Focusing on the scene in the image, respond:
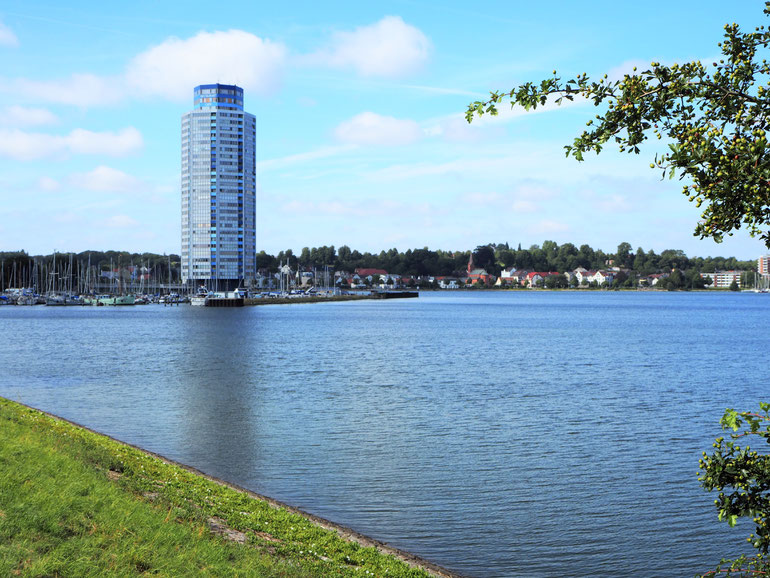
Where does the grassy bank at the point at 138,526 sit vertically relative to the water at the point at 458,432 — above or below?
above

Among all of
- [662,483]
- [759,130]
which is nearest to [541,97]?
[759,130]

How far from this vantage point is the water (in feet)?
63.3

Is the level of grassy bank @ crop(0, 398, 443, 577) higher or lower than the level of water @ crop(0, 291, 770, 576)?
higher

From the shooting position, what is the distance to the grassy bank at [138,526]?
1124cm

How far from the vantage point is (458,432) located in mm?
32344

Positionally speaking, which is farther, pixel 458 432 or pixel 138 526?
pixel 458 432

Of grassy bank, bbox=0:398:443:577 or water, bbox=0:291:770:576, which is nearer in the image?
grassy bank, bbox=0:398:443:577

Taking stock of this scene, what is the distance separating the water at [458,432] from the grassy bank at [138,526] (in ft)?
11.0

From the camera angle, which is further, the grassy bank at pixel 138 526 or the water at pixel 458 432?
the water at pixel 458 432

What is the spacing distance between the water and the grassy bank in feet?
11.0

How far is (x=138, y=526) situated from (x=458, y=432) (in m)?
20.9

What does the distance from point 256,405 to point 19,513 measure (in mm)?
27902

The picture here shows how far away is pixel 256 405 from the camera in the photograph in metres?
40.0

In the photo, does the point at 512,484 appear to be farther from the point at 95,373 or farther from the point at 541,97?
the point at 95,373
